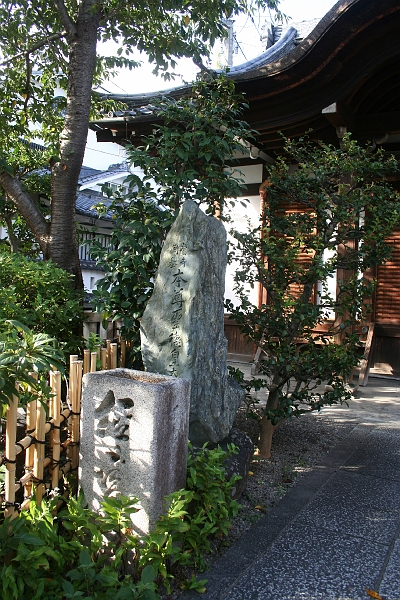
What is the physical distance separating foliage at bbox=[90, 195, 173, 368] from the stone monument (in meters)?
2.10

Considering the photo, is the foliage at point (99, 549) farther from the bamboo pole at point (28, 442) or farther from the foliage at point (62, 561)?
the bamboo pole at point (28, 442)

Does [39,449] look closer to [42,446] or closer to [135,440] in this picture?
[42,446]

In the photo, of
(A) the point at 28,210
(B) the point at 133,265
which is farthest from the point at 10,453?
(A) the point at 28,210

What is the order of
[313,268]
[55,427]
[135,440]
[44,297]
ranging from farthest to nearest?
[44,297]
[313,268]
[55,427]
[135,440]

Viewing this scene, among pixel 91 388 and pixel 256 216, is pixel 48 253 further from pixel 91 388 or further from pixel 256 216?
pixel 256 216

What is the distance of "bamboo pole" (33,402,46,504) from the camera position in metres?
3.00

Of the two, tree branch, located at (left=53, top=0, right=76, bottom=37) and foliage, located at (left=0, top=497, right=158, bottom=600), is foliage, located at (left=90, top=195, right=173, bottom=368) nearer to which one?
tree branch, located at (left=53, top=0, right=76, bottom=37)

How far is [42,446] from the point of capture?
304cm

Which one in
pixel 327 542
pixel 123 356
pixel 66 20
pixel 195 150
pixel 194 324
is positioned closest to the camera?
pixel 327 542

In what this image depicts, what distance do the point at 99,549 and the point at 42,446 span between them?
662 mm

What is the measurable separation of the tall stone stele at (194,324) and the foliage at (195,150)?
4.40ft

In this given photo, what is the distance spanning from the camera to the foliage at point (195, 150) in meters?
5.38

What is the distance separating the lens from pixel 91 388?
9.88ft

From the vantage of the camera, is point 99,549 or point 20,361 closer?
point 20,361
